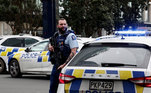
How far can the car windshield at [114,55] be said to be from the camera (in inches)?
259

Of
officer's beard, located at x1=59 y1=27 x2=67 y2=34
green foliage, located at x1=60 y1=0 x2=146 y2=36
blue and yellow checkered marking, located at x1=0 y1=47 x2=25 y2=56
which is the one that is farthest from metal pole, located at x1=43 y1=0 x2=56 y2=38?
green foliage, located at x1=60 y1=0 x2=146 y2=36

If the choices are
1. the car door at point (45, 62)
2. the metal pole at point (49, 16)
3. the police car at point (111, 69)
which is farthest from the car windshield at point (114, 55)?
the metal pole at point (49, 16)

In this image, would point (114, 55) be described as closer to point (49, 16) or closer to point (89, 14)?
point (49, 16)

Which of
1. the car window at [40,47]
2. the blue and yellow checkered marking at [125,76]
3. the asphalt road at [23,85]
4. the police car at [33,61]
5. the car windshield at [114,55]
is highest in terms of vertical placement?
the car windshield at [114,55]

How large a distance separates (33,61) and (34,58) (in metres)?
0.11

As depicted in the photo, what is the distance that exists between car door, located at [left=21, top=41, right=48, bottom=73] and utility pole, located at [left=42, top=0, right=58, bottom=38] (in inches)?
333

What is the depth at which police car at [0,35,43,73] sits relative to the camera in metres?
18.9

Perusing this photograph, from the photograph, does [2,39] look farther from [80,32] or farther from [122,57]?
[80,32]

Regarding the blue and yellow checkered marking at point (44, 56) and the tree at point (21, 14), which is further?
the tree at point (21, 14)

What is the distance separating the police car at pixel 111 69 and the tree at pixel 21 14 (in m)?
40.8

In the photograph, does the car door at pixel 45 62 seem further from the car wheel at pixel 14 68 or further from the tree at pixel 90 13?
the tree at pixel 90 13

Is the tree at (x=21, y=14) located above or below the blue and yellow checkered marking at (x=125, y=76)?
Answer: below

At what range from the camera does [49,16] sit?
2491 cm

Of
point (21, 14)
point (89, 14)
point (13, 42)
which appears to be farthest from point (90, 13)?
point (13, 42)
